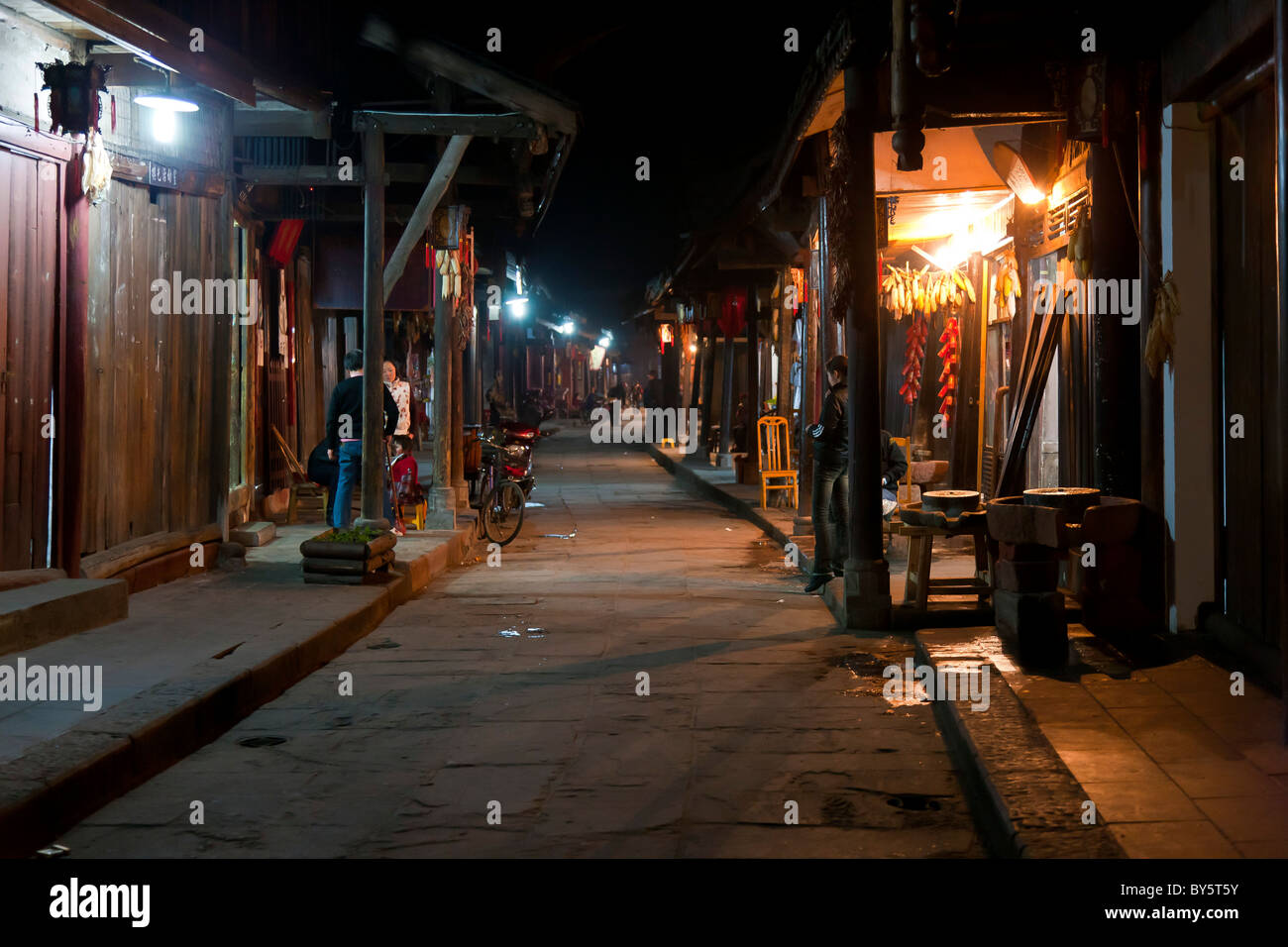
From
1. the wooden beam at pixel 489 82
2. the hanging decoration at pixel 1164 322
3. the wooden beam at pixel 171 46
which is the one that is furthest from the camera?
the wooden beam at pixel 489 82

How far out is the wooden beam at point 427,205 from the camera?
535 inches

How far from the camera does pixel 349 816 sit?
17.9ft

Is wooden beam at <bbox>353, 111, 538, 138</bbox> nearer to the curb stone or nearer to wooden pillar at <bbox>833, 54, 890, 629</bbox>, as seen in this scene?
wooden pillar at <bbox>833, 54, 890, 629</bbox>

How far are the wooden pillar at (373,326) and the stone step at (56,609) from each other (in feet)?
13.5

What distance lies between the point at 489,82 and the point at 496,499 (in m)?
5.39

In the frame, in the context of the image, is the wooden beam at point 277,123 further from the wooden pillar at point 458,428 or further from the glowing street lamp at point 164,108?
the wooden pillar at point 458,428

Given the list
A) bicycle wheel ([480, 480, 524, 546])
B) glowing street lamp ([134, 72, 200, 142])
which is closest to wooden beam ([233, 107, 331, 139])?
glowing street lamp ([134, 72, 200, 142])

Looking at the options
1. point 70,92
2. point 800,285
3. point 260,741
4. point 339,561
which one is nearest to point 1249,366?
point 260,741

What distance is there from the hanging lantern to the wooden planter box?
3910 millimetres

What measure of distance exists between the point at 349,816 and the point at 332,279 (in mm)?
14822

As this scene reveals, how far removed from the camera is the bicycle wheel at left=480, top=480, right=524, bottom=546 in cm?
1577

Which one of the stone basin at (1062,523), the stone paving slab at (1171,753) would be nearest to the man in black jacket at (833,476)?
the stone basin at (1062,523)
